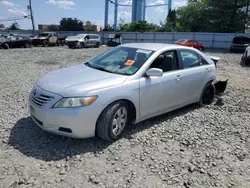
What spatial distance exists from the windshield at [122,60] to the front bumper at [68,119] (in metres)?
1.02

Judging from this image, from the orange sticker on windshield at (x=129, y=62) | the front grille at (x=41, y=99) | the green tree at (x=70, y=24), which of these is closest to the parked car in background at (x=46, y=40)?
the orange sticker on windshield at (x=129, y=62)

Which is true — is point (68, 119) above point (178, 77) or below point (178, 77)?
below

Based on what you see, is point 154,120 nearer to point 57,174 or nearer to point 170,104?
point 170,104

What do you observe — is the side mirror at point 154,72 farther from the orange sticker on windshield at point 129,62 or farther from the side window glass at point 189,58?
the side window glass at point 189,58

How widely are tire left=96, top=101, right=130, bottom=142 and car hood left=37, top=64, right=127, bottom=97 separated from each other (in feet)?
1.14

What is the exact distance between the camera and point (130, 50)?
438 cm

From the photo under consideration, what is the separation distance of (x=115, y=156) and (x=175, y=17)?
177ft

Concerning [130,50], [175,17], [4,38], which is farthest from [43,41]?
[175,17]

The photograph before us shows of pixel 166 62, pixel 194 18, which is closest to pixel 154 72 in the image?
pixel 166 62

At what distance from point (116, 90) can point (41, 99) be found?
1.08m

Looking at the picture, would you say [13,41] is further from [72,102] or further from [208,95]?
[72,102]

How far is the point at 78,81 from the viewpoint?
3486 millimetres

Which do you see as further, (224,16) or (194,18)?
(194,18)

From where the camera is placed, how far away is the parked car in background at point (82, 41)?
2380 cm
